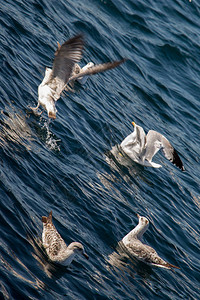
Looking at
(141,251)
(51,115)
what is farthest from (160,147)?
(141,251)

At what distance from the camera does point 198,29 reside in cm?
2492

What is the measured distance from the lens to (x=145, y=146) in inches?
533

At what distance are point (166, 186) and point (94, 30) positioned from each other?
24.1 ft

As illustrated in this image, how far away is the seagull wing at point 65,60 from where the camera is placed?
10.5 meters

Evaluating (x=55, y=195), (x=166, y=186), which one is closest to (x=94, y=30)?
(x=166, y=186)

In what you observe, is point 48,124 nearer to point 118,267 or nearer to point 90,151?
point 90,151

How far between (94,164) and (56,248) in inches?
151

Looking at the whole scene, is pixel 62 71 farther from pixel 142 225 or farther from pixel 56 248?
pixel 56 248

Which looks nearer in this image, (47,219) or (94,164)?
(47,219)

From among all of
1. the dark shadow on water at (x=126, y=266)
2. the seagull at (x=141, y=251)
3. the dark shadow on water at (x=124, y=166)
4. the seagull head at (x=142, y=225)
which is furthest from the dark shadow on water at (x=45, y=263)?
the dark shadow on water at (x=124, y=166)

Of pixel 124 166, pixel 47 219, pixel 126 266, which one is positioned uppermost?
pixel 47 219

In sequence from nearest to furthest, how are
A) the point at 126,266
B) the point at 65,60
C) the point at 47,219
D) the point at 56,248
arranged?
the point at 56,248 → the point at 47,219 → the point at 126,266 → the point at 65,60

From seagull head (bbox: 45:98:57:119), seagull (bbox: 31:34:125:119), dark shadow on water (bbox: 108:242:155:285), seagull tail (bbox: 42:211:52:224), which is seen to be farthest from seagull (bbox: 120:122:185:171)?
seagull tail (bbox: 42:211:52:224)

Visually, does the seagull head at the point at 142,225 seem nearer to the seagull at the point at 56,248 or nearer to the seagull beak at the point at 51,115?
the seagull at the point at 56,248
